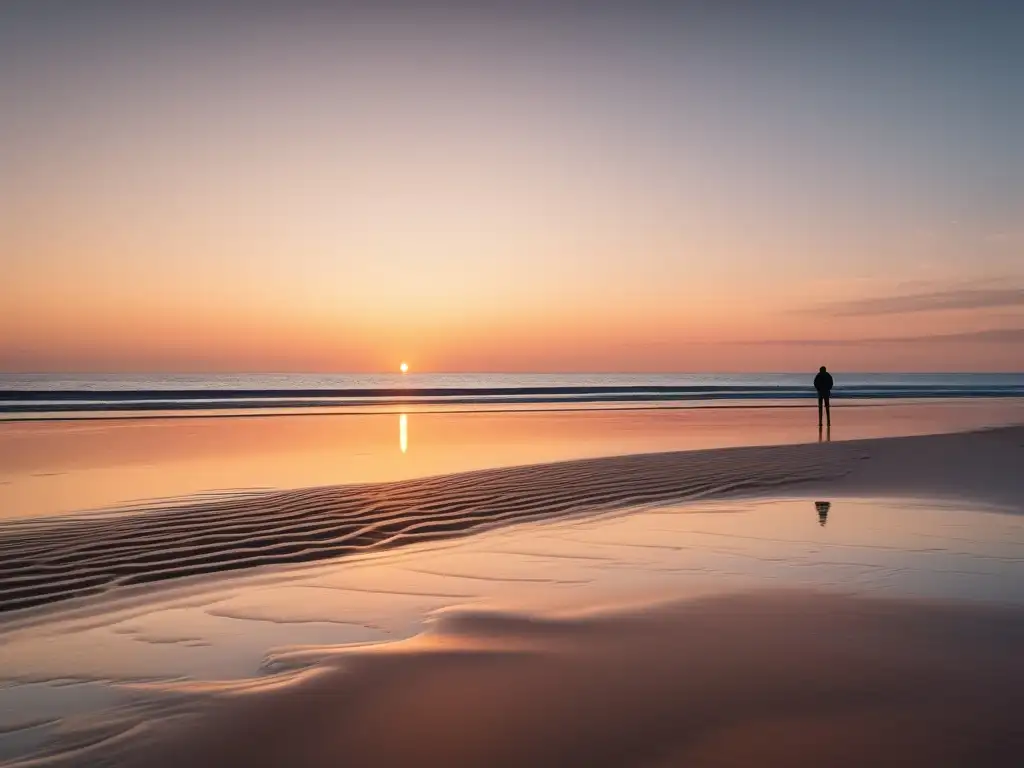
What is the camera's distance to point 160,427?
27.8 meters

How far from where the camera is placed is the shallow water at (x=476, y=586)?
17.8 ft

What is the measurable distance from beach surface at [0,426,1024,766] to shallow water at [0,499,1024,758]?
33 mm

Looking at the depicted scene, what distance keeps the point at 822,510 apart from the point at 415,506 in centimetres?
558

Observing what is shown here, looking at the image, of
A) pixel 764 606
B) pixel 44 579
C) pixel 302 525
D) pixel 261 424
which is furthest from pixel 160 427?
pixel 764 606

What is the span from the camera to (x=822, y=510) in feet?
38.1

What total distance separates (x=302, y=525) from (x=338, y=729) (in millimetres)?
6254

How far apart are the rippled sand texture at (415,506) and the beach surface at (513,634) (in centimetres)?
8

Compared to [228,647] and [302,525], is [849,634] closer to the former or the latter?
[228,647]

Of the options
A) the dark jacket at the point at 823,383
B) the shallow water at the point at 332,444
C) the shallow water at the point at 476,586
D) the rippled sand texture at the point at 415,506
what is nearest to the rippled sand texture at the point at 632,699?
the shallow water at the point at 476,586

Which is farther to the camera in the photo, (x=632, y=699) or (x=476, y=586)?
(x=476, y=586)

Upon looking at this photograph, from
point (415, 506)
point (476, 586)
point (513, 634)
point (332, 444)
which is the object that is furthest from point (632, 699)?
point (332, 444)

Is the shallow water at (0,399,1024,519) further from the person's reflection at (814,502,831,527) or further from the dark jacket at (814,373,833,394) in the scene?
the person's reflection at (814,502,831,527)

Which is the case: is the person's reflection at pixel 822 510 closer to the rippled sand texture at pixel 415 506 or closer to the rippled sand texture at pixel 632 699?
the rippled sand texture at pixel 415 506

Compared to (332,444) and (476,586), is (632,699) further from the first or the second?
(332,444)
